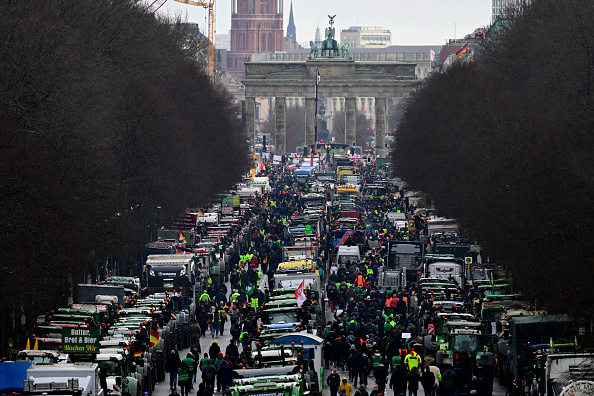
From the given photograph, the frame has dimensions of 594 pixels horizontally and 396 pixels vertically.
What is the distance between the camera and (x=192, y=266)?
181 feet

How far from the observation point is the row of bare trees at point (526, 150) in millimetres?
39188

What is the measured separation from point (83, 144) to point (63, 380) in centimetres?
2818

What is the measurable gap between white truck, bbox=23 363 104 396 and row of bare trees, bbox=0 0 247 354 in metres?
7.49

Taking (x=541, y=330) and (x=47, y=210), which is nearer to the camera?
(x=541, y=330)

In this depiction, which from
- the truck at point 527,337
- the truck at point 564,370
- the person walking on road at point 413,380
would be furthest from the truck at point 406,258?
the truck at point 564,370

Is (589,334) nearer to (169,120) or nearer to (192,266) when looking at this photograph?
(192,266)

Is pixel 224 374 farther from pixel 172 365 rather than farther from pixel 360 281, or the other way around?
pixel 360 281

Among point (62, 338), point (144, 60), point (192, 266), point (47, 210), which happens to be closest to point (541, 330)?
point (62, 338)

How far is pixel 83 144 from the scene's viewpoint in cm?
5675

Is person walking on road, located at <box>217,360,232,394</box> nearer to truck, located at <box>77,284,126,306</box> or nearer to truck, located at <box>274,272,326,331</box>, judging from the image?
truck, located at <box>77,284,126,306</box>

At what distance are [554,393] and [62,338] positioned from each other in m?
11.0

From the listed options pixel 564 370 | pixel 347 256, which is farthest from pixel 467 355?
pixel 347 256

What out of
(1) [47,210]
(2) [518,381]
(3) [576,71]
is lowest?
(2) [518,381]

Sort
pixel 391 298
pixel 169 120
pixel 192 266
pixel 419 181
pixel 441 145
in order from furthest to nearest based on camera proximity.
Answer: pixel 419 181 < pixel 441 145 < pixel 169 120 < pixel 192 266 < pixel 391 298
